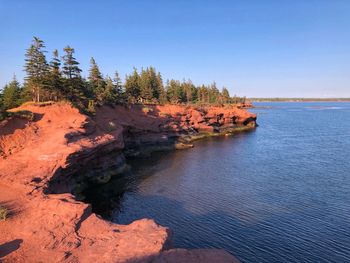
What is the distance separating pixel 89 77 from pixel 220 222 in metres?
56.6

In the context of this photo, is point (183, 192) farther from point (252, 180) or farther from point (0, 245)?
point (0, 245)

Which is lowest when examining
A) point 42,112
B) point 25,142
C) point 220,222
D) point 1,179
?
point 220,222

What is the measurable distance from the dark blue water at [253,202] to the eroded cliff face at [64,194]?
703 centimetres

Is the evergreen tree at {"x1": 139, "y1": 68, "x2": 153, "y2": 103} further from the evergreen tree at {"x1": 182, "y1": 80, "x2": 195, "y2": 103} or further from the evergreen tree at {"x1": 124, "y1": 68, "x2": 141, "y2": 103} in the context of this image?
the evergreen tree at {"x1": 182, "y1": 80, "x2": 195, "y2": 103}

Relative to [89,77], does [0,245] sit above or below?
below

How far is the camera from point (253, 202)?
95.4ft

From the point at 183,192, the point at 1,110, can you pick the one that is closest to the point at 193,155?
the point at 183,192

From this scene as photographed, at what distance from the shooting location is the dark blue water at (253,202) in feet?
70.0

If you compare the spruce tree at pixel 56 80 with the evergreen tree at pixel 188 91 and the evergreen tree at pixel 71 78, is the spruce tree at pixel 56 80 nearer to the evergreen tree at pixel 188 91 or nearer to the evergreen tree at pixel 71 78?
the evergreen tree at pixel 71 78

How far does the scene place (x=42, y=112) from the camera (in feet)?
116

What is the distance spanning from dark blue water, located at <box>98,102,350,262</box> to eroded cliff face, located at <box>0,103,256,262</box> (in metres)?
7.03

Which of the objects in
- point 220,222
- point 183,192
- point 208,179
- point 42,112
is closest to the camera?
point 220,222

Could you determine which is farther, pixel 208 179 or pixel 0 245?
pixel 208 179

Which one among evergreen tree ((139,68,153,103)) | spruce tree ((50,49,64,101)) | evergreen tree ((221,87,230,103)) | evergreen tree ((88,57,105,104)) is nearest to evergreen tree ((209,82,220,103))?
evergreen tree ((221,87,230,103))
